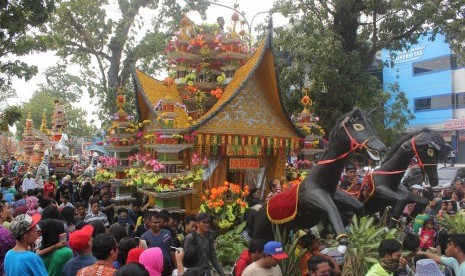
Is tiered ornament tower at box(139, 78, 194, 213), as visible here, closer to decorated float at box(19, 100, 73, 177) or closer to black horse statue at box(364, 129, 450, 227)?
black horse statue at box(364, 129, 450, 227)

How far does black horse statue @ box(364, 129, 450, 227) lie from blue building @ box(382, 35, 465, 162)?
22.4 meters

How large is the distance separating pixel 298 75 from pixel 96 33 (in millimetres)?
10610

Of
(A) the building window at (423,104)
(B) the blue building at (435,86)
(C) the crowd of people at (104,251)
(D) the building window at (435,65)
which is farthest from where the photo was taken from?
(A) the building window at (423,104)

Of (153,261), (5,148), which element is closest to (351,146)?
(153,261)

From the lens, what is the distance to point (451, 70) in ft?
97.6

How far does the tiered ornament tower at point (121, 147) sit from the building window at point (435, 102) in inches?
938

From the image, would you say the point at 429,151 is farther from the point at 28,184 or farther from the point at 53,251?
the point at 28,184

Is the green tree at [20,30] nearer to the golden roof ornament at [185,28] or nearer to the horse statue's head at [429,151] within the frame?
the golden roof ornament at [185,28]

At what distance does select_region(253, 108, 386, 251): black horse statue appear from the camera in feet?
22.3

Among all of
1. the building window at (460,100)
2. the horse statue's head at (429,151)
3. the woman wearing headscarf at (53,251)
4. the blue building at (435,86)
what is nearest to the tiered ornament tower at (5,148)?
the blue building at (435,86)

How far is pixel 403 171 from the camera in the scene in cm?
867

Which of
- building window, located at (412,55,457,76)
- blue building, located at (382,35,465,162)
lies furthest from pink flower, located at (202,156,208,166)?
building window, located at (412,55,457,76)

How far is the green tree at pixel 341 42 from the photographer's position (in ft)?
50.7

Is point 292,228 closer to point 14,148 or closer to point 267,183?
point 267,183
